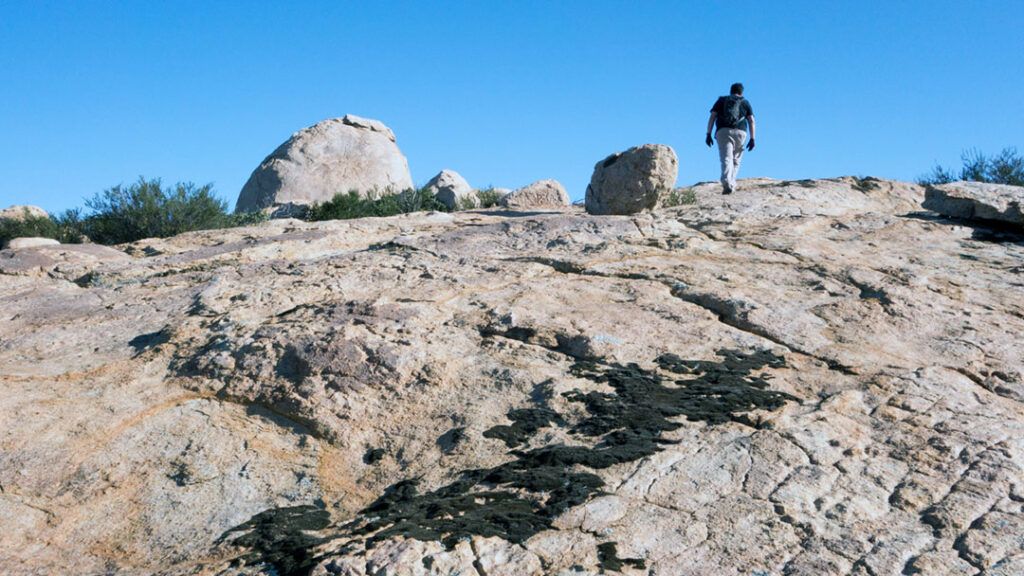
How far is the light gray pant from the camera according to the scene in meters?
10.4

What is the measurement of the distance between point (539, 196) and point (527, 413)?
949cm

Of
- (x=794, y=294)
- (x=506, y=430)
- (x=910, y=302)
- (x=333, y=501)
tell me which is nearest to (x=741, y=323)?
(x=794, y=294)

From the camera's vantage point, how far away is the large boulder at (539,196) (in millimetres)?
13227

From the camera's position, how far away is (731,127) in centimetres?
1062

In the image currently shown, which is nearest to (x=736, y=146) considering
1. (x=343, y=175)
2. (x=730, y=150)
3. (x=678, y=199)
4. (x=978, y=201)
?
(x=730, y=150)

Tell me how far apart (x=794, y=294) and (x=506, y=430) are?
8.16ft

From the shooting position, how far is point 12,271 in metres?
7.48

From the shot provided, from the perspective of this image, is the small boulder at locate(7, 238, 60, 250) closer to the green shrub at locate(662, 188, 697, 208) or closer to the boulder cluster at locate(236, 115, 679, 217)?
the green shrub at locate(662, 188, 697, 208)

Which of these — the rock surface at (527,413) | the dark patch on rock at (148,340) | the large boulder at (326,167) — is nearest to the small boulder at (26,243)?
the rock surface at (527,413)

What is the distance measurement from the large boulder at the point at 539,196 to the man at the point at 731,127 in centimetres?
288

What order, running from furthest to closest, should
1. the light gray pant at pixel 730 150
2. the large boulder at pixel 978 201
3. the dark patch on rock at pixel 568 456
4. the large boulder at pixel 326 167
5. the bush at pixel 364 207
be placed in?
the large boulder at pixel 326 167 < the bush at pixel 364 207 < the light gray pant at pixel 730 150 < the large boulder at pixel 978 201 < the dark patch on rock at pixel 568 456

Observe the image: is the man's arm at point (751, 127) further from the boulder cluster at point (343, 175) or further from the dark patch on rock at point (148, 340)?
the dark patch on rock at point (148, 340)

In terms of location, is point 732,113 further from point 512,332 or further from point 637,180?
point 512,332

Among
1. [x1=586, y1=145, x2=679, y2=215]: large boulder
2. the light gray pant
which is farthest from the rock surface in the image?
the light gray pant
